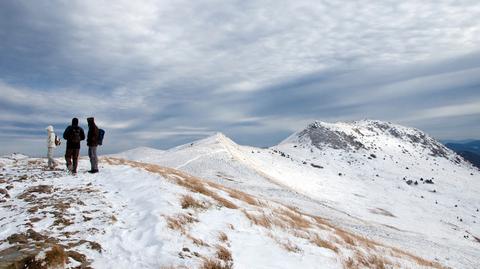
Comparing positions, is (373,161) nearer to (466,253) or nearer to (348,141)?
(348,141)

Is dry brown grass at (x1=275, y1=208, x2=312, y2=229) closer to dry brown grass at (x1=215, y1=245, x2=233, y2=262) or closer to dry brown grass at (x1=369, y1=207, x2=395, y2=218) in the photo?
dry brown grass at (x1=215, y1=245, x2=233, y2=262)

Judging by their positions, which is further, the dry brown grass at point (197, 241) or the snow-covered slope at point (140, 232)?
the dry brown grass at point (197, 241)

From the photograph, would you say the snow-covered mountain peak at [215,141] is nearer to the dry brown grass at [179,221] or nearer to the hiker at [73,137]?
the hiker at [73,137]

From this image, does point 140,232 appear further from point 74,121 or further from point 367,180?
point 367,180

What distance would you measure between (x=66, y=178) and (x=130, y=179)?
10.7 ft

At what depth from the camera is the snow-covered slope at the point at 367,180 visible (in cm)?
3403

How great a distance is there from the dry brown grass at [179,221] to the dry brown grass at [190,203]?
157 cm

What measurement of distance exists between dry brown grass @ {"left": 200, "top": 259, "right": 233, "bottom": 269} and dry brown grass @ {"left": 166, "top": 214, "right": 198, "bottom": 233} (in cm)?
225

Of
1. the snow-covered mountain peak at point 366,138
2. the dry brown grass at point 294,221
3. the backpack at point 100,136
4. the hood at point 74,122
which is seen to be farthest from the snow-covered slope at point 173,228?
the snow-covered mountain peak at point 366,138

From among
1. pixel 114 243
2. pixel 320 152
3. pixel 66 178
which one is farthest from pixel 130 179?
pixel 320 152

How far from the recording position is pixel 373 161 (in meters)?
112

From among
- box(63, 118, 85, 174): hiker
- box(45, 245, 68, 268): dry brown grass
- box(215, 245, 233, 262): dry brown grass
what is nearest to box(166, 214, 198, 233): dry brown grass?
box(215, 245, 233, 262): dry brown grass

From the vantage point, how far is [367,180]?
286ft

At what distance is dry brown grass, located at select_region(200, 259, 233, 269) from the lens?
9.10 m
